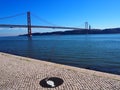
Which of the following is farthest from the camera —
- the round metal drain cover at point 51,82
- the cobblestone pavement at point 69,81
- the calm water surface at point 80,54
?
the calm water surface at point 80,54

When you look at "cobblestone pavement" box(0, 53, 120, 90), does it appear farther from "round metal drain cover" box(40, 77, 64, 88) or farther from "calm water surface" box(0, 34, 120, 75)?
"calm water surface" box(0, 34, 120, 75)

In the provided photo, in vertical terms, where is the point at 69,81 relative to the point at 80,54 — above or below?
above

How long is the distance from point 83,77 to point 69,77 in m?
0.34

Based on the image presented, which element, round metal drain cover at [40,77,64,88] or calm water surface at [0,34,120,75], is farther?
calm water surface at [0,34,120,75]

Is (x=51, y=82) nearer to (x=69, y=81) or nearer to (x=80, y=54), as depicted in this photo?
(x=69, y=81)

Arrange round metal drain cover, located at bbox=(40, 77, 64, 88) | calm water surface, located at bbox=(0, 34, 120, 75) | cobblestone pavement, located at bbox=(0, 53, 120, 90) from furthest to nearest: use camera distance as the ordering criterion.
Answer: calm water surface, located at bbox=(0, 34, 120, 75) < round metal drain cover, located at bbox=(40, 77, 64, 88) < cobblestone pavement, located at bbox=(0, 53, 120, 90)

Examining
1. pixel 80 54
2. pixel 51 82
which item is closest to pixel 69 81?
pixel 51 82

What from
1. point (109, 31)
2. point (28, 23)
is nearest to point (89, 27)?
point (109, 31)

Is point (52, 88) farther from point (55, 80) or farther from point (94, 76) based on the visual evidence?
point (94, 76)

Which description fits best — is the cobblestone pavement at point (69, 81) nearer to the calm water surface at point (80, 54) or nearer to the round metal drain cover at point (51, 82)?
the round metal drain cover at point (51, 82)

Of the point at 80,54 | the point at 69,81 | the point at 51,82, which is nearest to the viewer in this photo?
the point at 51,82

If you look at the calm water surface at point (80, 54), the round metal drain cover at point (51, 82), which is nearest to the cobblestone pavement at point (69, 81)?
the round metal drain cover at point (51, 82)

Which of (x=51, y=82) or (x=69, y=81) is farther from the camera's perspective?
(x=69, y=81)

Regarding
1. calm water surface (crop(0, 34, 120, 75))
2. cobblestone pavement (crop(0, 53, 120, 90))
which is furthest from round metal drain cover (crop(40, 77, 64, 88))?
A: calm water surface (crop(0, 34, 120, 75))
